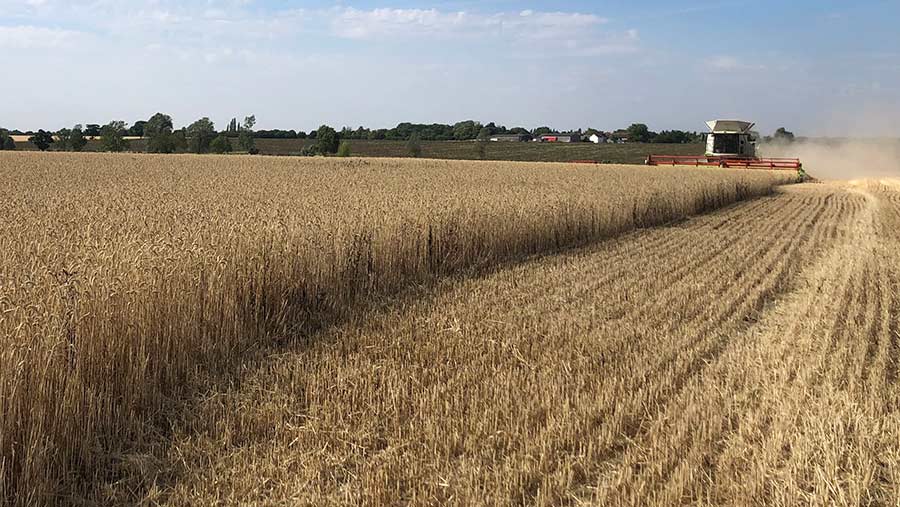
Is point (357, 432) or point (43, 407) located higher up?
point (43, 407)

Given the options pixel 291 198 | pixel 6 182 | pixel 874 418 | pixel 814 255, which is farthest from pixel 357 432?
pixel 6 182

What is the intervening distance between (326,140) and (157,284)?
81339mm

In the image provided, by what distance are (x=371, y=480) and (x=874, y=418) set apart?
11.7ft

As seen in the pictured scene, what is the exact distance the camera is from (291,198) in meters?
12.5

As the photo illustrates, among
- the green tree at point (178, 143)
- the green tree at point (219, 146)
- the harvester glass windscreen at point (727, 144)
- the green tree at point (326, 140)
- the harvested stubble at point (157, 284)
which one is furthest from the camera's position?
the green tree at point (326, 140)

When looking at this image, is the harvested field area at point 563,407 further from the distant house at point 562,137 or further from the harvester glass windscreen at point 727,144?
the distant house at point 562,137

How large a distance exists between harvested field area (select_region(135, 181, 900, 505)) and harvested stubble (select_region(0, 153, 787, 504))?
40 cm

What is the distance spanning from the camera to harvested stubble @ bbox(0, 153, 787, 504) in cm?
377

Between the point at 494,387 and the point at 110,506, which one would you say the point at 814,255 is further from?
the point at 110,506

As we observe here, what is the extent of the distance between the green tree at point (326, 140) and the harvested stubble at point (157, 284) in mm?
72463

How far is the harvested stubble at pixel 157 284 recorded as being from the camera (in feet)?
12.4

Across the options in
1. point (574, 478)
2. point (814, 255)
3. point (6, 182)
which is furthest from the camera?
point (6, 182)

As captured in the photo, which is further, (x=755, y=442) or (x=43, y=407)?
(x=755, y=442)

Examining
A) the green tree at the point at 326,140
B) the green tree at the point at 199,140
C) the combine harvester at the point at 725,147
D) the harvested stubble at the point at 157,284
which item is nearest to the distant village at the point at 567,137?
the green tree at the point at 326,140
